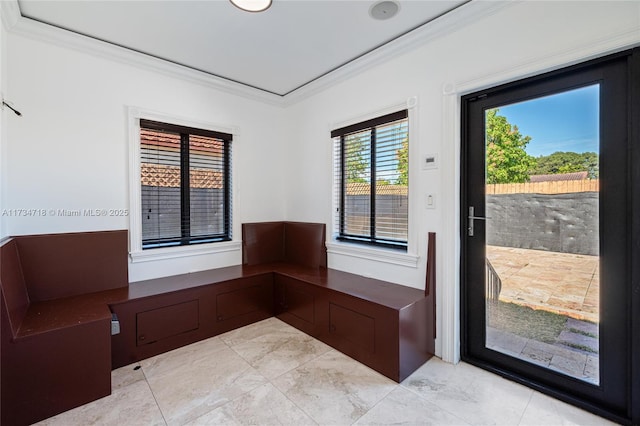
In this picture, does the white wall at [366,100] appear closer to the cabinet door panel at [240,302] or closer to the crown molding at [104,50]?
the crown molding at [104,50]

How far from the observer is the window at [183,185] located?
302cm

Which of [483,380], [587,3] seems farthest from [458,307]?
[587,3]

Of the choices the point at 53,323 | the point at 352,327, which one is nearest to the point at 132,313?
the point at 53,323

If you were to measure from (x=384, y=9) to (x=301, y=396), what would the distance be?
9.51ft

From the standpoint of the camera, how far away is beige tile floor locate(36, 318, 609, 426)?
1768 mm

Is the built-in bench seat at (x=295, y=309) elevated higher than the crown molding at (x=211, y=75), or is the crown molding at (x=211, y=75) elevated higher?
the crown molding at (x=211, y=75)

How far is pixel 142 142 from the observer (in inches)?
117

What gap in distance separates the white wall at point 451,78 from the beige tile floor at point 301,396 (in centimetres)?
45

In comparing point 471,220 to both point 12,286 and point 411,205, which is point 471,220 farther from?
point 12,286

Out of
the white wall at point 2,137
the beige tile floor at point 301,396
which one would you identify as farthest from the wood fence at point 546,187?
the white wall at point 2,137

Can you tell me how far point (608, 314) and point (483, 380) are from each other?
91 centimetres

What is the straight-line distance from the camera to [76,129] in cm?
256

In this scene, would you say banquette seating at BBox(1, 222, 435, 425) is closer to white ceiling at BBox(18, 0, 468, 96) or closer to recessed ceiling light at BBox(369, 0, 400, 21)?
white ceiling at BBox(18, 0, 468, 96)

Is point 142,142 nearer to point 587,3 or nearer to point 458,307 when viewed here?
point 458,307
